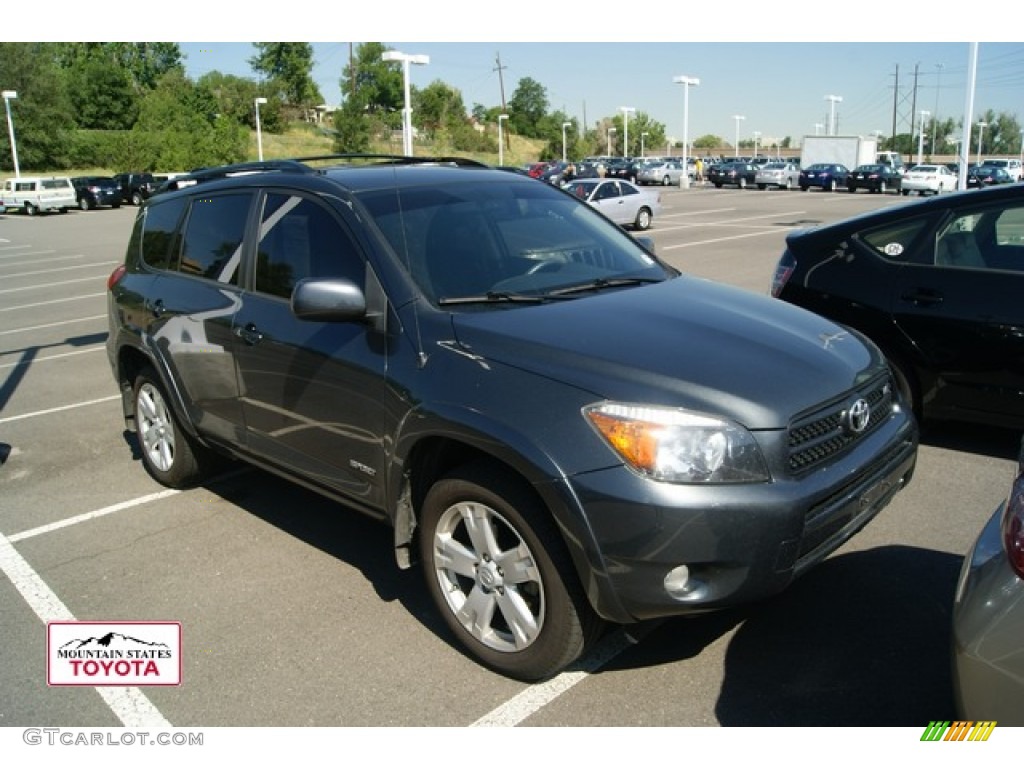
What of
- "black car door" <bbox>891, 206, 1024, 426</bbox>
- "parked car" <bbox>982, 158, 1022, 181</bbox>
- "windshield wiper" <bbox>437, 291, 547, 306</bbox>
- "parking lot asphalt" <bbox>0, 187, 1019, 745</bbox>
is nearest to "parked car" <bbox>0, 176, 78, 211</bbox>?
"parking lot asphalt" <bbox>0, 187, 1019, 745</bbox>

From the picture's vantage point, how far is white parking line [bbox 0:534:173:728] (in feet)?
10.5

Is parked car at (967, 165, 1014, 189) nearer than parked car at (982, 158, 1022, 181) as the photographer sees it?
Yes

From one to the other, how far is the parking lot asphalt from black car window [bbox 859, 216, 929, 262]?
3.98ft

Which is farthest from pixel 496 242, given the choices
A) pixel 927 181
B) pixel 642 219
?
pixel 927 181

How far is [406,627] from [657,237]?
19165 mm

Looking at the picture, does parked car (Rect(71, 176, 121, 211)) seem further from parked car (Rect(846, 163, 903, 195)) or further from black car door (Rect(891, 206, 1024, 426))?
black car door (Rect(891, 206, 1024, 426))

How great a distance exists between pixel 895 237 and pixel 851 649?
3.24 metres

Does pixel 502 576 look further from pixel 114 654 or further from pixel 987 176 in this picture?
pixel 987 176

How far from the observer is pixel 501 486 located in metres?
3.12

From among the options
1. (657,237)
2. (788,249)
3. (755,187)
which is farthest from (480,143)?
(788,249)

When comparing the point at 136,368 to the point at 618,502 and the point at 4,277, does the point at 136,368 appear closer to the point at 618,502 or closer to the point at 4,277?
the point at 618,502

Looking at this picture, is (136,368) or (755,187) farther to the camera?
(755,187)

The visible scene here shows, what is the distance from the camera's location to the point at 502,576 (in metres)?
3.25

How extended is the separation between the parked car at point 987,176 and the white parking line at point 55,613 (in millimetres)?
49719
